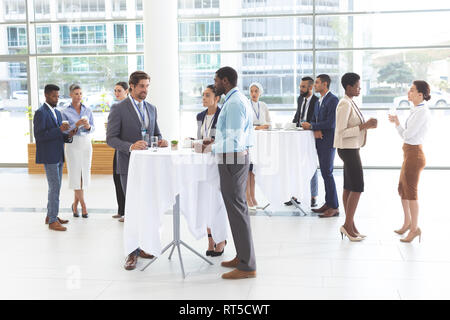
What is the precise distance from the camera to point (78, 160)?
682cm

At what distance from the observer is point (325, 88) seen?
22.1 ft

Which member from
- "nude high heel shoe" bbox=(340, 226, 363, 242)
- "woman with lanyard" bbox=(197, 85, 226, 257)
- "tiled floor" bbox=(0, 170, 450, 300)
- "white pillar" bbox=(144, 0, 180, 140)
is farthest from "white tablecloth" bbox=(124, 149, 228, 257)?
"white pillar" bbox=(144, 0, 180, 140)

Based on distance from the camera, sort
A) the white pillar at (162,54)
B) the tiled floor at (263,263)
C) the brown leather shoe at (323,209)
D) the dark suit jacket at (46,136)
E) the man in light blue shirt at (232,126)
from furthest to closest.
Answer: the white pillar at (162,54) < the brown leather shoe at (323,209) < the dark suit jacket at (46,136) < the man in light blue shirt at (232,126) < the tiled floor at (263,263)

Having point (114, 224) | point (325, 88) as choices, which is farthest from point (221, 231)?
point (325, 88)

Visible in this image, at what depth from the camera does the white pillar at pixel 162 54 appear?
10203 millimetres

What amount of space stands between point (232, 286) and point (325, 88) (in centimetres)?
312

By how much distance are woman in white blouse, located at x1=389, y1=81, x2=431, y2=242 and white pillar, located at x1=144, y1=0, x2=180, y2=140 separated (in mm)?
5472

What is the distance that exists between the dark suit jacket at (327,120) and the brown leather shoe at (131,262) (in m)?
2.87

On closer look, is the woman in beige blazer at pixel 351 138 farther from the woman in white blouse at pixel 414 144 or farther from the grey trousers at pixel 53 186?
the grey trousers at pixel 53 186

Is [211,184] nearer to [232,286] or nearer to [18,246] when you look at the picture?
[232,286]

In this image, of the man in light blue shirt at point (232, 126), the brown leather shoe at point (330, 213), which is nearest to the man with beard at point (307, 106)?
the brown leather shoe at point (330, 213)

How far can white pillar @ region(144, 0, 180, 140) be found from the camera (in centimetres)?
1020
